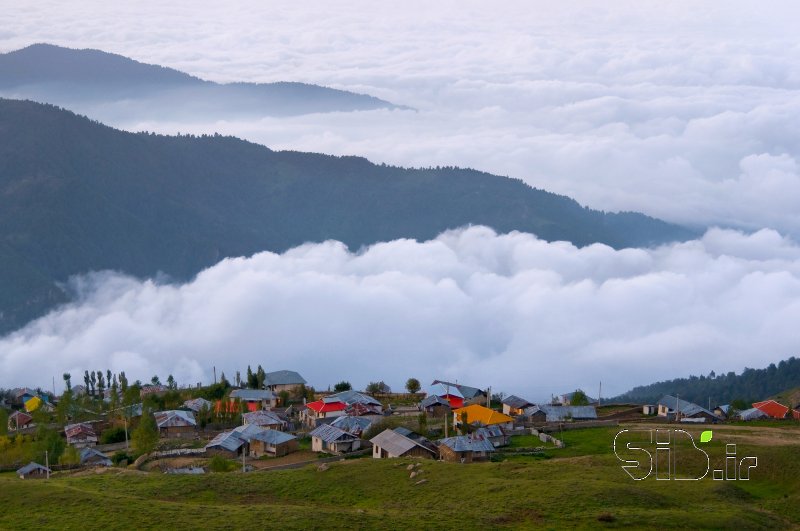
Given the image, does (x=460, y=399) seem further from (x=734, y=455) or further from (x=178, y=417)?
(x=734, y=455)

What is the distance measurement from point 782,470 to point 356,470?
2510 cm

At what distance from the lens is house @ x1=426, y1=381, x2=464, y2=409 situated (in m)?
111

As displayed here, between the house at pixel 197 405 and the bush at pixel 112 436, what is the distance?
31.7 ft

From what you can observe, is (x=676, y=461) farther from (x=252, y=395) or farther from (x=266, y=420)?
(x=252, y=395)

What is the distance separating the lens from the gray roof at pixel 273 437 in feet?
290

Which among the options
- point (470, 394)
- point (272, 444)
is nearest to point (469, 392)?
point (470, 394)

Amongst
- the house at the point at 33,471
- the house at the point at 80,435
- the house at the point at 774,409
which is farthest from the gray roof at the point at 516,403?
the house at the point at 33,471

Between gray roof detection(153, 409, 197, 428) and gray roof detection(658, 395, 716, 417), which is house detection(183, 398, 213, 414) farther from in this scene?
gray roof detection(658, 395, 716, 417)

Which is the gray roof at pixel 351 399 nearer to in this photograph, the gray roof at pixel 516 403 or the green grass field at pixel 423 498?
the gray roof at pixel 516 403

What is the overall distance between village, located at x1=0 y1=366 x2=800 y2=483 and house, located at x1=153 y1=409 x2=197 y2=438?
0.32 ft

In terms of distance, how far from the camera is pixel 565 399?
125688 millimetres

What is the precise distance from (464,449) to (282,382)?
53137mm

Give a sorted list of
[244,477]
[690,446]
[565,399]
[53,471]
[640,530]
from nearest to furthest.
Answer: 1. [640,530]
2. [244,477]
3. [690,446]
4. [53,471]
5. [565,399]

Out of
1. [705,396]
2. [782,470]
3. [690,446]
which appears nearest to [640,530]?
[782,470]
